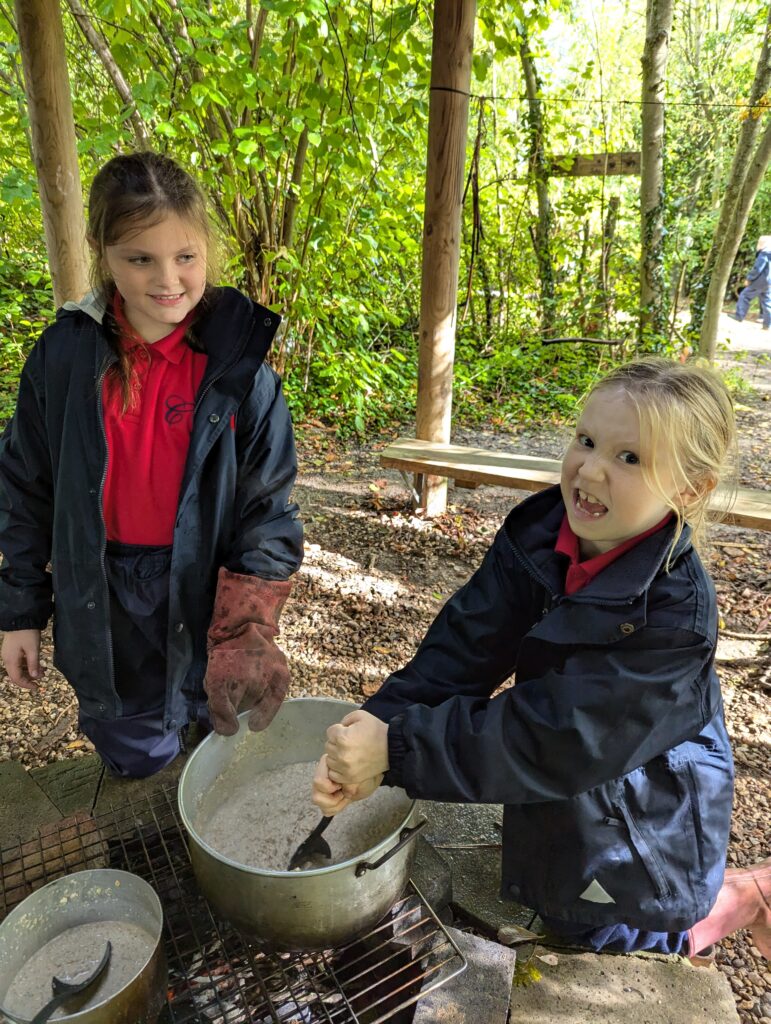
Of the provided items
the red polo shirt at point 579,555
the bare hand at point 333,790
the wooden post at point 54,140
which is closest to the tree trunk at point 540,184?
the wooden post at point 54,140

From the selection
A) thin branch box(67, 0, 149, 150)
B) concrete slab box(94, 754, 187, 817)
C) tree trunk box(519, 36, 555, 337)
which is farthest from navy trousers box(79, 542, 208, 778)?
tree trunk box(519, 36, 555, 337)

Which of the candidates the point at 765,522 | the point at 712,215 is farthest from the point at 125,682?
the point at 712,215

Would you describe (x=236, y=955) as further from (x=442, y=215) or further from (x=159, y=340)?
(x=442, y=215)

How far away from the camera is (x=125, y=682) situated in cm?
171

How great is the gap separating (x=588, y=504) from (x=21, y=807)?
1.65 metres

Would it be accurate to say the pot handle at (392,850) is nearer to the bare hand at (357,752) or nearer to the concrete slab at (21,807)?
the bare hand at (357,752)

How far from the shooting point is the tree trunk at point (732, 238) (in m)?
6.31

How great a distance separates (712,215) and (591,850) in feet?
41.3

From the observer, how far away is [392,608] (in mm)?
3240

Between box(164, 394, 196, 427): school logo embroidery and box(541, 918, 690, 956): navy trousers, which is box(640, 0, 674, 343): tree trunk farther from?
box(541, 918, 690, 956): navy trousers

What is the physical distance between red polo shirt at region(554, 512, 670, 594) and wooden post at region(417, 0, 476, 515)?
2.43 m

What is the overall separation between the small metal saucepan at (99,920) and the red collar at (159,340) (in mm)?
1098

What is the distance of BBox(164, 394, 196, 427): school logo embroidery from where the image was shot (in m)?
1.55

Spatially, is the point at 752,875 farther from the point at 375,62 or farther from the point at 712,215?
the point at 712,215
